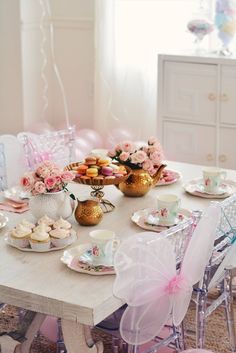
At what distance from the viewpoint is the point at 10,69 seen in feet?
16.9

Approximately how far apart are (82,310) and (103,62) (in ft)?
10.1

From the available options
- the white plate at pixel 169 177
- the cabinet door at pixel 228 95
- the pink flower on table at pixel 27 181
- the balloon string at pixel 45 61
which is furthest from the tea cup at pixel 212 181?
the balloon string at pixel 45 61

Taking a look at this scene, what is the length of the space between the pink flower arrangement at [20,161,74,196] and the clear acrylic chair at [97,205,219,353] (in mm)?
507

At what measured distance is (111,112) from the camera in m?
5.16

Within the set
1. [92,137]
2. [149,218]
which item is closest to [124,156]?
[149,218]

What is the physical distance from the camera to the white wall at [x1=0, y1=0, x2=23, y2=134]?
5035 mm

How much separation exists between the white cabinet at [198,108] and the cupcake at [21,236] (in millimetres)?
2102

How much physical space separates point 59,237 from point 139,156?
61 cm

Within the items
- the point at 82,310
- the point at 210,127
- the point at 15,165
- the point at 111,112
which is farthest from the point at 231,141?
the point at 82,310

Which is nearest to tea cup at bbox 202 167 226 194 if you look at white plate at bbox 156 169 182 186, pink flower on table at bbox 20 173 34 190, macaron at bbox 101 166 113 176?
white plate at bbox 156 169 182 186

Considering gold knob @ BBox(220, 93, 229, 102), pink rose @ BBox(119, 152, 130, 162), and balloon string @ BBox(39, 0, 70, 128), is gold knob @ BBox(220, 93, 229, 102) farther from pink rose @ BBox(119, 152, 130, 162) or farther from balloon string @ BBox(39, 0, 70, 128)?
pink rose @ BBox(119, 152, 130, 162)

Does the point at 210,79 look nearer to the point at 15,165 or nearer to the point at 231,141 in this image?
the point at 231,141

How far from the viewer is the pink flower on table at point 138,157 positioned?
3.06m

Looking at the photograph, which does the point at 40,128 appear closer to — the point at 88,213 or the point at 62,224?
the point at 88,213
